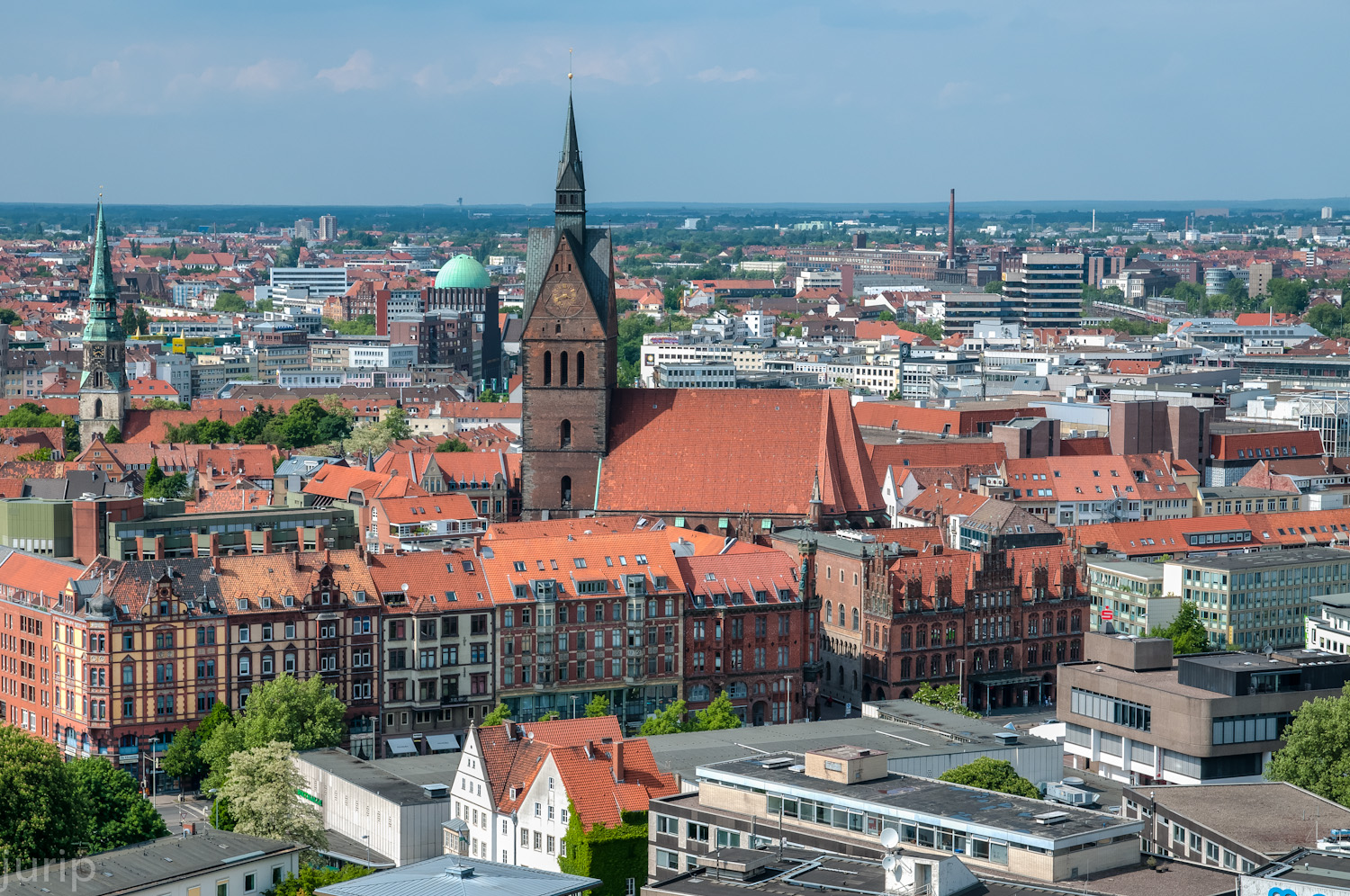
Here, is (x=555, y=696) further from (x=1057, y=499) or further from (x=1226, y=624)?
(x=1057, y=499)

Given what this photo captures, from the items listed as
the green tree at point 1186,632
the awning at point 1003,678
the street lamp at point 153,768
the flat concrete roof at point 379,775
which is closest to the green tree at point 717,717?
the flat concrete roof at point 379,775

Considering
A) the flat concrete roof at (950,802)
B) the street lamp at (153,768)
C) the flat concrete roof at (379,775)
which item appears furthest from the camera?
the street lamp at (153,768)

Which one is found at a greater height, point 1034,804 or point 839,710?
point 1034,804

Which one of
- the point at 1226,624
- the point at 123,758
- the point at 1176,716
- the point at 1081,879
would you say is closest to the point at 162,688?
the point at 123,758

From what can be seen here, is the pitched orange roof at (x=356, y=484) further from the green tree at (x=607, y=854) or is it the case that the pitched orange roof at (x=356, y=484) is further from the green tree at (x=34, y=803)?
the green tree at (x=607, y=854)

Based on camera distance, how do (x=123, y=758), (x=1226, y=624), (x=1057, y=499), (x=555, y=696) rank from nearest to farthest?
(x=123, y=758) → (x=555, y=696) → (x=1226, y=624) → (x=1057, y=499)

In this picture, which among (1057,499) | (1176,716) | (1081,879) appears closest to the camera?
(1081,879)
